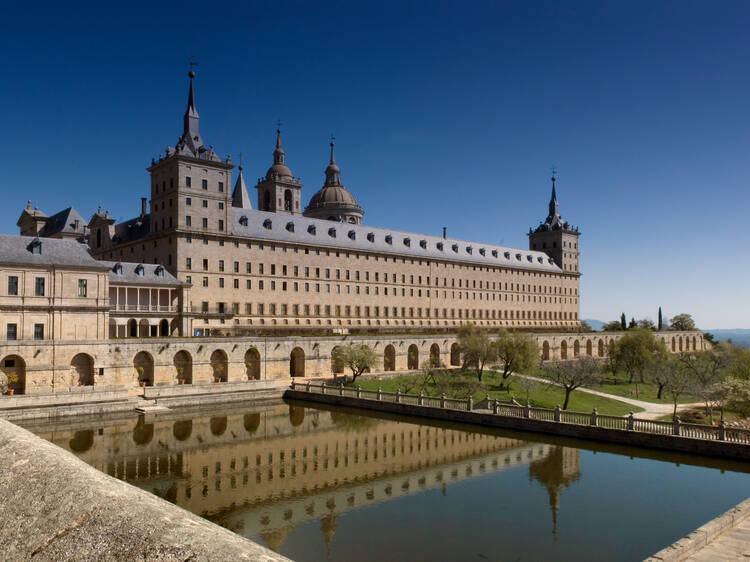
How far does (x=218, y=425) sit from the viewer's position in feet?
123

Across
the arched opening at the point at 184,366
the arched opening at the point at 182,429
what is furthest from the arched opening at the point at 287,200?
the arched opening at the point at 182,429

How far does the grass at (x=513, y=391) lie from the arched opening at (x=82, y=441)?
74.0 feet

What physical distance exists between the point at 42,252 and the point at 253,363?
18.8 m

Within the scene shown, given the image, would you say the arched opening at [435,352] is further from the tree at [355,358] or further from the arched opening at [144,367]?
the arched opening at [144,367]

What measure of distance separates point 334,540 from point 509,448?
15092mm

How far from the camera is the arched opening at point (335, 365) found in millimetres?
53931

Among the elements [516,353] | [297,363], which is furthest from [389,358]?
[516,353]

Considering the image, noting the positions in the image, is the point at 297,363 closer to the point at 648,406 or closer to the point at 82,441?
the point at 82,441

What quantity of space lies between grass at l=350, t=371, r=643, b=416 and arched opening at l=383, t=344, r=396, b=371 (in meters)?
6.68

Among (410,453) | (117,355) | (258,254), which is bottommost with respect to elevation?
(410,453)

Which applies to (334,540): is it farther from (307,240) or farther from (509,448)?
(307,240)

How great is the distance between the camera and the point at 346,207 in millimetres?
97812

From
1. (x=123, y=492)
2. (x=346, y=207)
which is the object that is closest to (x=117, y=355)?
(x=123, y=492)

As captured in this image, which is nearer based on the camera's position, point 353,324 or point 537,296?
point 353,324
